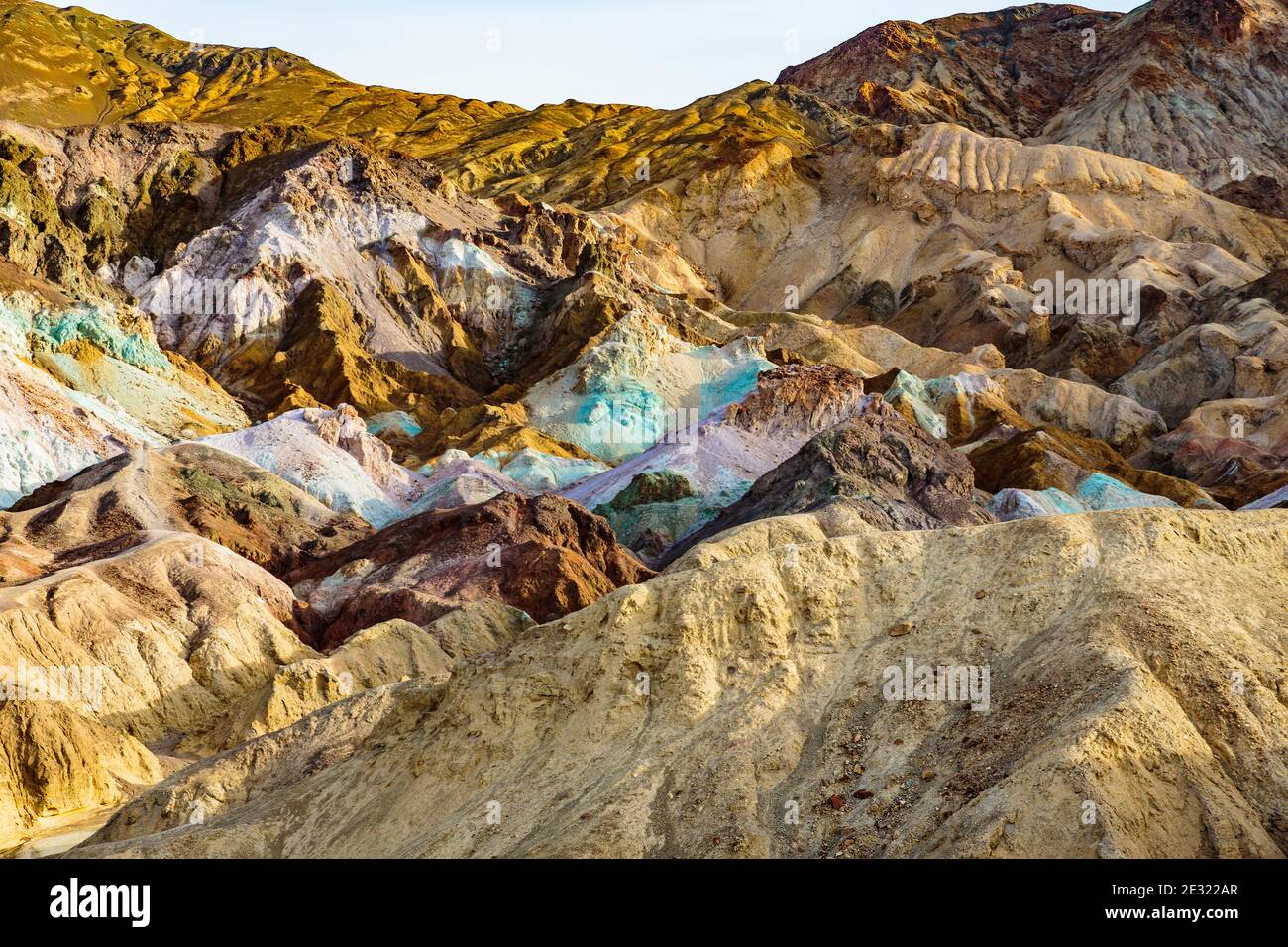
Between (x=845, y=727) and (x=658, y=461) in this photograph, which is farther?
(x=658, y=461)

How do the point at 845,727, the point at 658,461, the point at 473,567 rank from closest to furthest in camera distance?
the point at 845,727
the point at 473,567
the point at 658,461

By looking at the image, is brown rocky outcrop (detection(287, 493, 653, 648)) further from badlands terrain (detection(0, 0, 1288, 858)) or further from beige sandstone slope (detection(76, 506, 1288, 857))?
beige sandstone slope (detection(76, 506, 1288, 857))

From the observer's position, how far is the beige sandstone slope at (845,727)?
766 inches

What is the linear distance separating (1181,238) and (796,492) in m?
80.4

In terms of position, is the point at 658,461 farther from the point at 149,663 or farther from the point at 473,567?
the point at 149,663

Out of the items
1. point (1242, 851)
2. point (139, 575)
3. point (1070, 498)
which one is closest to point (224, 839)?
point (1242, 851)

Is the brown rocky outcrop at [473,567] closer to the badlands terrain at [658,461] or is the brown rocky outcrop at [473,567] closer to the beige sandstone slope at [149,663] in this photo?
the badlands terrain at [658,461]

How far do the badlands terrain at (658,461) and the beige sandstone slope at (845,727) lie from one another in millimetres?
73

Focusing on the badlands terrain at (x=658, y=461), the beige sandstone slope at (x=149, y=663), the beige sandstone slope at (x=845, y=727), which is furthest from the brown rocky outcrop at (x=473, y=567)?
the beige sandstone slope at (x=845, y=727)

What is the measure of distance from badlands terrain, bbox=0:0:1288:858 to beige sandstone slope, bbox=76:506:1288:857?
73mm

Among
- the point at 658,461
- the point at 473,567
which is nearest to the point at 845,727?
the point at 473,567

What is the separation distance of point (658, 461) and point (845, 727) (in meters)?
51.3

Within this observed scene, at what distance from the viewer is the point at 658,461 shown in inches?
2896

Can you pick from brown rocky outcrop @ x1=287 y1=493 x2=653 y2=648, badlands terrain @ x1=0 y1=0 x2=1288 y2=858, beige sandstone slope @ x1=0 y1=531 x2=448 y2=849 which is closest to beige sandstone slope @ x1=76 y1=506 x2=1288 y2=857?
badlands terrain @ x1=0 y1=0 x2=1288 y2=858
